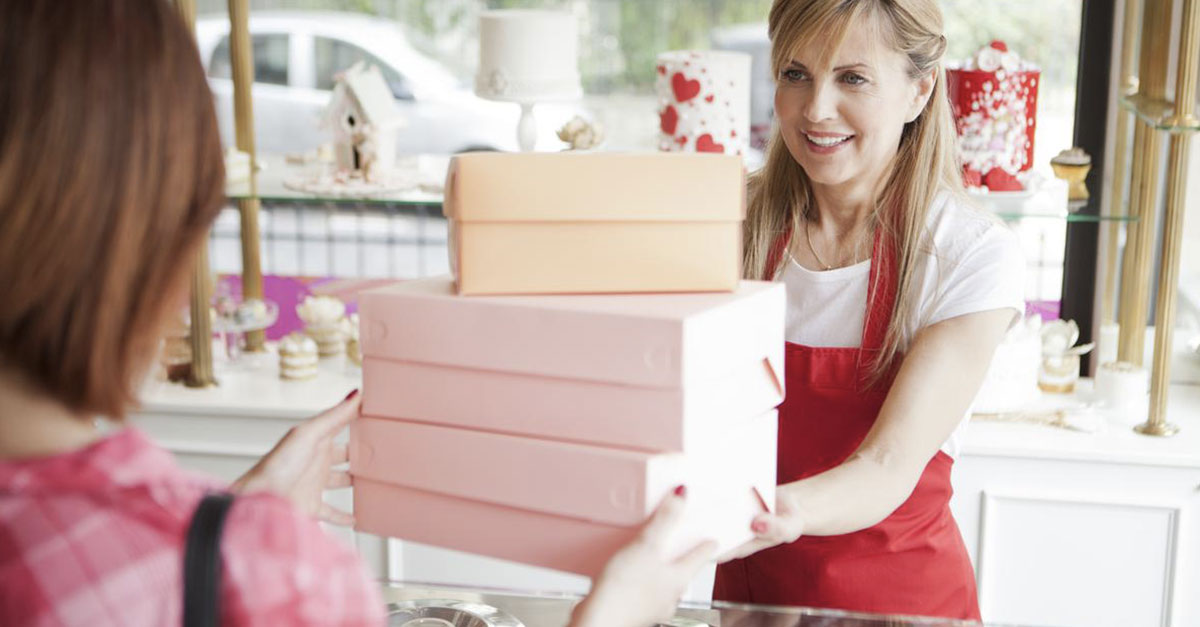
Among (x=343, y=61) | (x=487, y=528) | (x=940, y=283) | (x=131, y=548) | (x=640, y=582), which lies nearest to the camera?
(x=131, y=548)

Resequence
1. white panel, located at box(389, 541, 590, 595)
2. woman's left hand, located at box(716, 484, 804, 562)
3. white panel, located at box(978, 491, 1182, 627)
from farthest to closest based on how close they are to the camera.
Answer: white panel, located at box(389, 541, 590, 595) → white panel, located at box(978, 491, 1182, 627) → woman's left hand, located at box(716, 484, 804, 562)

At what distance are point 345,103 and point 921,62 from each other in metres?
1.17

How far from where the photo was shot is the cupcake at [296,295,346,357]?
2496mm

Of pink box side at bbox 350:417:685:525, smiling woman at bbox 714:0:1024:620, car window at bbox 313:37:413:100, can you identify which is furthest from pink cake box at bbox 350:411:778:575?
car window at bbox 313:37:413:100

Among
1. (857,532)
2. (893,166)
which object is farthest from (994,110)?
(857,532)

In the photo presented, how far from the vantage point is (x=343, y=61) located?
14.0 ft

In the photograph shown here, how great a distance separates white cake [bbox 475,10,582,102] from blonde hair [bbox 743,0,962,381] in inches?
24.6

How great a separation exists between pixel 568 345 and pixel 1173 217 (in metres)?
1.33

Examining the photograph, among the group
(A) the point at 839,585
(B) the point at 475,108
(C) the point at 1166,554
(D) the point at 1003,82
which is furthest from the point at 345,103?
(B) the point at 475,108

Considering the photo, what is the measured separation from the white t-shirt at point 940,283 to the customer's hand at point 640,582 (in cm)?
54

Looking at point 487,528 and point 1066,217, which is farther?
point 1066,217

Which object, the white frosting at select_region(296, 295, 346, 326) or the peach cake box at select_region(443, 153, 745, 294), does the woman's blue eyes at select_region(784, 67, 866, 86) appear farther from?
the white frosting at select_region(296, 295, 346, 326)

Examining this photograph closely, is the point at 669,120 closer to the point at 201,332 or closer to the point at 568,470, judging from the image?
the point at 201,332

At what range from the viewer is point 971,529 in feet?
6.91
